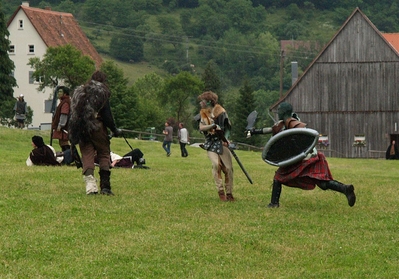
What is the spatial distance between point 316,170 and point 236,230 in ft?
9.78

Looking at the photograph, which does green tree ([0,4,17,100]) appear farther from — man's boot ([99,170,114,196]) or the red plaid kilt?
the red plaid kilt

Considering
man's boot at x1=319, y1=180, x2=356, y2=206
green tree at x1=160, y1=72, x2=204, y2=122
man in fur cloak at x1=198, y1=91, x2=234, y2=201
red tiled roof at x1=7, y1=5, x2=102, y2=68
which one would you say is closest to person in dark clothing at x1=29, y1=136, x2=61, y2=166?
man in fur cloak at x1=198, y1=91, x2=234, y2=201

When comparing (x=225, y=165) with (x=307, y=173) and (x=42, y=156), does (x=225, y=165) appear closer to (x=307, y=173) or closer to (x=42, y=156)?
(x=307, y=173)

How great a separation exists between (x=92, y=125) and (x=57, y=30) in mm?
99696

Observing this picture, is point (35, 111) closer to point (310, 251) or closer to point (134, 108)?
point (134, 108)

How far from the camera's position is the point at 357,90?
231 ft

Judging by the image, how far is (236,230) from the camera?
44.9 ft

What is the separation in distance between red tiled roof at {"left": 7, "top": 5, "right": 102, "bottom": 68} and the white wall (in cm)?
65

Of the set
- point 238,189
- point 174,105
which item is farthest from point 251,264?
point 174,105

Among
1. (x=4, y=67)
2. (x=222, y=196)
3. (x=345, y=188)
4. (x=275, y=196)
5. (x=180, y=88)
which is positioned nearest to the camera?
(x=345, y=188)

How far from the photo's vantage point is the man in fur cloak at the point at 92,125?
17.7 m

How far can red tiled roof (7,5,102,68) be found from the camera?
113688 mm

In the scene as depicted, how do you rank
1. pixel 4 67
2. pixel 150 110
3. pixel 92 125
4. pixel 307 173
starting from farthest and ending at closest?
pixel 150 110
pixel 4 67
pixel 92 125
pixel 307 173

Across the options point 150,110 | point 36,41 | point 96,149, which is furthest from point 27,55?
point 96,149
